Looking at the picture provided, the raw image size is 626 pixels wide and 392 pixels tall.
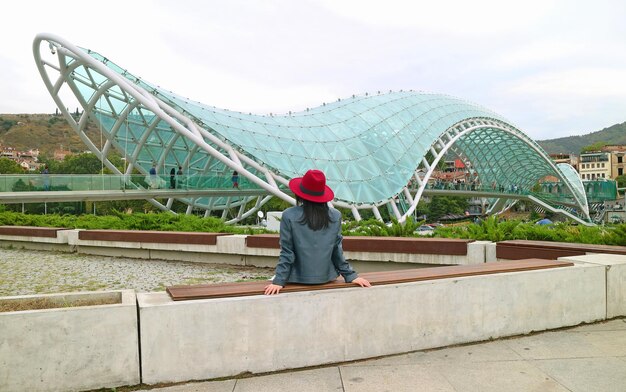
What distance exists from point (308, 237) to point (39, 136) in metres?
200

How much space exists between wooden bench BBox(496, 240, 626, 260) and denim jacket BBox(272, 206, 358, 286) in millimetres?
4146

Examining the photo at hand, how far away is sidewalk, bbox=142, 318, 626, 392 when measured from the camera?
420 cm

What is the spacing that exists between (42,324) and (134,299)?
28.7 inches

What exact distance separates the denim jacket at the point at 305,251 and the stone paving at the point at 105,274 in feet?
18.3

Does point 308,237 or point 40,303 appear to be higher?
point 308,237

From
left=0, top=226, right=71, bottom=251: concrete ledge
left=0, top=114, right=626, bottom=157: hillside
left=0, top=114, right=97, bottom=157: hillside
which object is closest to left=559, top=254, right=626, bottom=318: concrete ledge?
left=0, top=226, right=71, bottom=251: concrete ledge

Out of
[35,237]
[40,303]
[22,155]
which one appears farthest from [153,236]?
[22,155]

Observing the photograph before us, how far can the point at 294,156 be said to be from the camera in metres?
31.1

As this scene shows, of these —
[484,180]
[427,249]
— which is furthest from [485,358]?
[484,180]

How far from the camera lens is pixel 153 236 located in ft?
48.7

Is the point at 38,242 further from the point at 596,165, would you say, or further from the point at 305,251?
the point at 596,165

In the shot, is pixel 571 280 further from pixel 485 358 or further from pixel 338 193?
pixel 338 193

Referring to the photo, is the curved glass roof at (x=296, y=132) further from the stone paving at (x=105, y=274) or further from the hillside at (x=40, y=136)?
the hillside at (x=40, y=136)

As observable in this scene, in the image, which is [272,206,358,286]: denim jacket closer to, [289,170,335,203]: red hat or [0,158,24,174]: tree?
[289,170,335,203]: red hat
